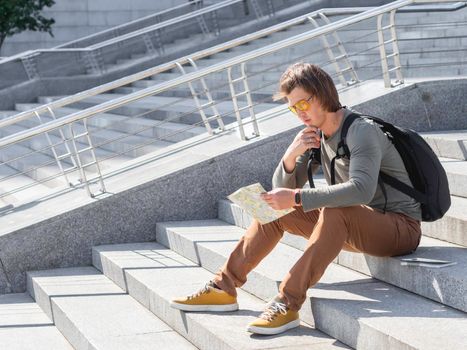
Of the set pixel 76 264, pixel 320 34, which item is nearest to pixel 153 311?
pixel 76 264

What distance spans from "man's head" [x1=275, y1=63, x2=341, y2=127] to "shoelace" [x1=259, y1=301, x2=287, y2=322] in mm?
990

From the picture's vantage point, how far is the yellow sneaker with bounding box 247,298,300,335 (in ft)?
15.5

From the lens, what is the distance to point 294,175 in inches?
211

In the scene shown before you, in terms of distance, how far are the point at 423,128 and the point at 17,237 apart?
338 centimetres

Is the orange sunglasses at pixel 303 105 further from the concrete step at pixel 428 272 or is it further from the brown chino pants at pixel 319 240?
the concrete step at pixel 428 272

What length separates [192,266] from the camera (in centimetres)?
659

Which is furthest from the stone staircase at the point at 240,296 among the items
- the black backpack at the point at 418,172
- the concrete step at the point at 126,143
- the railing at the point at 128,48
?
the railing at the point at 128,48

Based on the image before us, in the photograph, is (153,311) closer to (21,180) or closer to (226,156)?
(226,156)

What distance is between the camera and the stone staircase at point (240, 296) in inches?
181

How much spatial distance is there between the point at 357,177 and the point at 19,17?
39.0 feet

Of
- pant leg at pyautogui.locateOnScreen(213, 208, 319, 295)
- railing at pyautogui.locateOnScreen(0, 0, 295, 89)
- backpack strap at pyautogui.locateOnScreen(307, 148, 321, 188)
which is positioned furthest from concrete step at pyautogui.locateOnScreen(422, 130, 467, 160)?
railing at pyautogui.locateOnScreen(0, 0, 295, 89)

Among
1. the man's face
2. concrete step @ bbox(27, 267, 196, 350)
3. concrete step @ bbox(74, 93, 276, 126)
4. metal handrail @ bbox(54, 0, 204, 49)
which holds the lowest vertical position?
concrete step @ bbox(27, 267, 196, 350)

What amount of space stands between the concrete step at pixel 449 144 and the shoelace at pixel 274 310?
2.81 metres

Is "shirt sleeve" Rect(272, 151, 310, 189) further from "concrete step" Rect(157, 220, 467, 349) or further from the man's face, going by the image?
"concrete step" Rect(157, 220, 467, 349)
